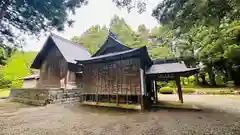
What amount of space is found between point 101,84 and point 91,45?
17243 mm

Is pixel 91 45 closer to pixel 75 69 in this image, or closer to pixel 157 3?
pixel 75 69

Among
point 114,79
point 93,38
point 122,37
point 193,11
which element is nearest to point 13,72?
point 93,38

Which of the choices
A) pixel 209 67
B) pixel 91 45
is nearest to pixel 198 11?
pixel 209 67

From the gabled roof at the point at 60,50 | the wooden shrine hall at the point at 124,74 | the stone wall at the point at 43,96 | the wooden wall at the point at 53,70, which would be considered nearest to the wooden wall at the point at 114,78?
the wooden shrine hall at the point at 124,74

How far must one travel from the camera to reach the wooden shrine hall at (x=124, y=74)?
23.8 ft

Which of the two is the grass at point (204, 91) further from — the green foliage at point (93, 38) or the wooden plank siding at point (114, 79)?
the green foliage at point (93, 38)

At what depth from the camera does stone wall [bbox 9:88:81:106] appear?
9.03 meters

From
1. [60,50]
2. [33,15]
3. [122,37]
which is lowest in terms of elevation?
[33,15]

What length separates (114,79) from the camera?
808 cm

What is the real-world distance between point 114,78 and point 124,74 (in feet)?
2.39

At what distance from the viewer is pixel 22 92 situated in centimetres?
1065

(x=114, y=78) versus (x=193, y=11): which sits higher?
(x=193, y=11)

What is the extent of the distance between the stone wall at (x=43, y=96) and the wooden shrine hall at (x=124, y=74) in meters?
1.83

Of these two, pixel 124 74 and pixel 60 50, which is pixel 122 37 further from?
pixel 124 74
